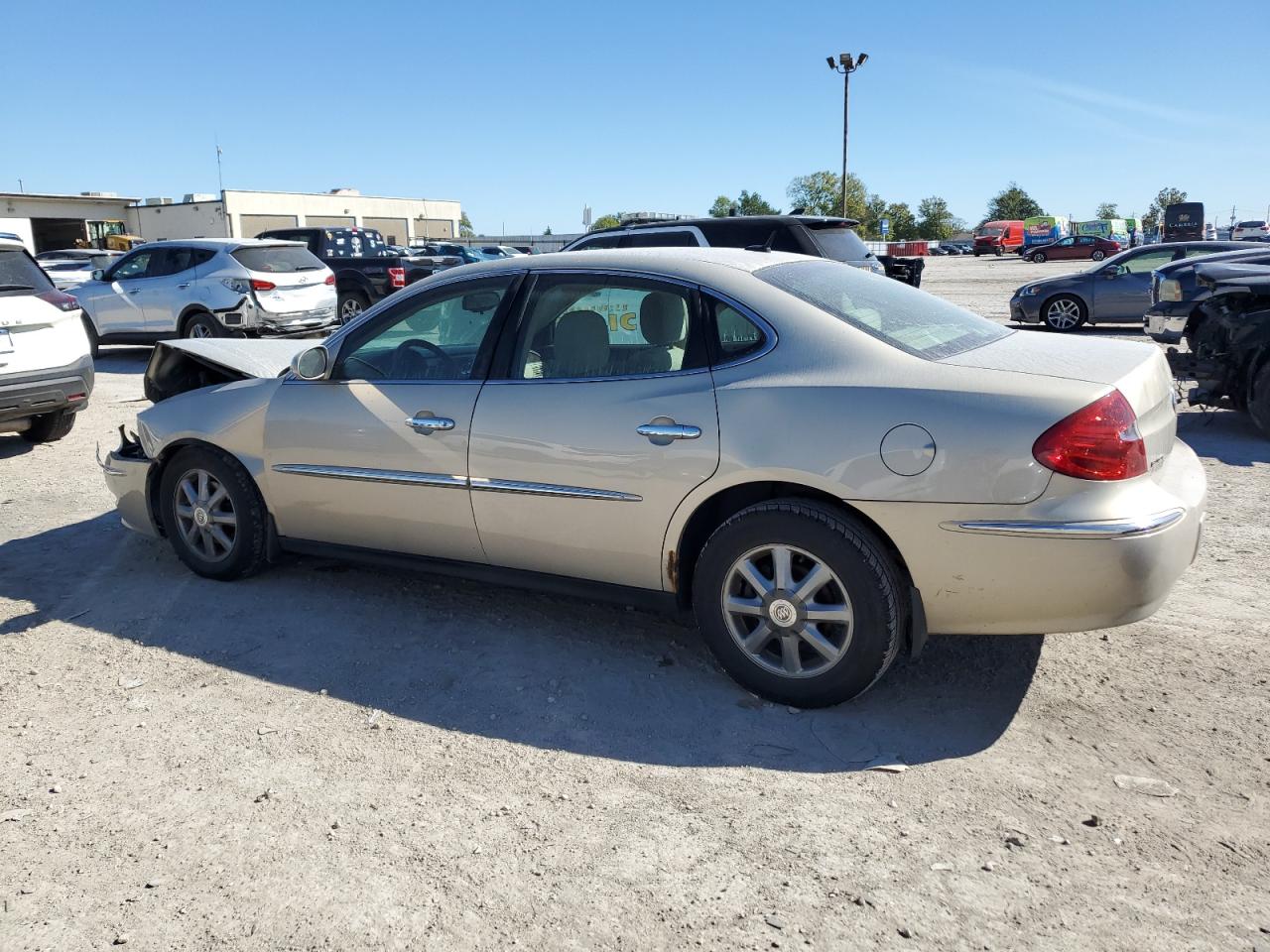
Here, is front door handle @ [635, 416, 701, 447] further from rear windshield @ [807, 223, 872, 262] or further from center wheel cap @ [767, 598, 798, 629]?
rear windshield @ [807, 223, 872, 262]

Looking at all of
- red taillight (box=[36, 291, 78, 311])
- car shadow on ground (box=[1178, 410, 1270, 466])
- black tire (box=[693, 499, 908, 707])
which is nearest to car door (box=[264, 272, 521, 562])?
black tire (box=[693, 499, 908, 707])

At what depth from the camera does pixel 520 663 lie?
13.3 feet

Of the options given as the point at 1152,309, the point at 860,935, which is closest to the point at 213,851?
the point at 860,935

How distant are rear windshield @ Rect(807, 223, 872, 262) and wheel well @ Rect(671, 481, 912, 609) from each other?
7.95 meters

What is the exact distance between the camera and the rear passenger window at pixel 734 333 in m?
3.66

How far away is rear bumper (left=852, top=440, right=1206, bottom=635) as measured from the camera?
313 centimetres

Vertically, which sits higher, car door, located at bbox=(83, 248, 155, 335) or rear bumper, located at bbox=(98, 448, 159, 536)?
car door, located at bbox=(83, 248, 155, 335)

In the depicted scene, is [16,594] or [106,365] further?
[106,365]

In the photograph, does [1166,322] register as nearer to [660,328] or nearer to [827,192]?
[660,328]

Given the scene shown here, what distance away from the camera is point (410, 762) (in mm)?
3336

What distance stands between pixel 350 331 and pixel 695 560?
1967 millimetres

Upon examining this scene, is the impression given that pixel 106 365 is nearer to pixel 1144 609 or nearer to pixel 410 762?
pixel 410 762

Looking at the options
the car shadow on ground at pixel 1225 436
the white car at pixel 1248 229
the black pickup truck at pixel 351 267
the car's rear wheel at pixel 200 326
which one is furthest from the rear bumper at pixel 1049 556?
the white car at pixel 1248 229

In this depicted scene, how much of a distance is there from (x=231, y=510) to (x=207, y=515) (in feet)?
0.45
